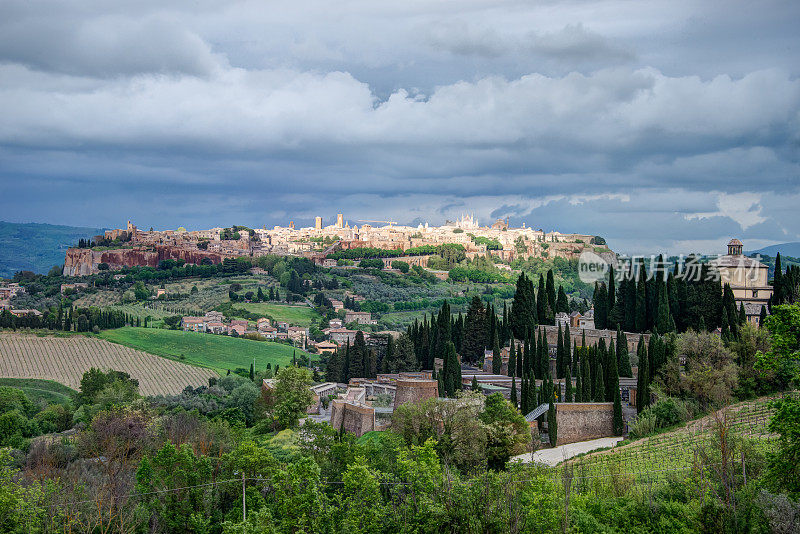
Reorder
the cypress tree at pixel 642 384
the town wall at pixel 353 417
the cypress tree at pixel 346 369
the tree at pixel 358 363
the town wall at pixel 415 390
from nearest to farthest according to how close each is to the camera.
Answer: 1. the cypress tree at pixel 642 384
2. the town wall at pixel 353 417
3. the town wall at pixel 415 390
4. the tree at pixel 358 363
5. the cypress tree at pixel 346 369

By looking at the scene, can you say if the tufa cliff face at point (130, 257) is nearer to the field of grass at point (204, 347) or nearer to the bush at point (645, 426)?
the field of grass at point (204, 347)

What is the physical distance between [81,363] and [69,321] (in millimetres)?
12596

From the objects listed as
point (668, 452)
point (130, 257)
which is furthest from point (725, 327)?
point (130, 257)

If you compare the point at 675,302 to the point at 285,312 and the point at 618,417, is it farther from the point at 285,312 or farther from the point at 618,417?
the point at 285,312

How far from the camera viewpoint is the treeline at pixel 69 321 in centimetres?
6838

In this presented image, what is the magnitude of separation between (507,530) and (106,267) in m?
108

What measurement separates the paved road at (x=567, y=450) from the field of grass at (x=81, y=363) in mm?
29576

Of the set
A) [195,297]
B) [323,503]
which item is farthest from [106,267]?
[323,503]

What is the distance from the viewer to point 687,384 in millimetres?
28656

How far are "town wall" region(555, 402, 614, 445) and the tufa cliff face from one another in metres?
95.5

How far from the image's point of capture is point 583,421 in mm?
29328

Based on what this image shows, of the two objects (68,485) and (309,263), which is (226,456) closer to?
(68,485)

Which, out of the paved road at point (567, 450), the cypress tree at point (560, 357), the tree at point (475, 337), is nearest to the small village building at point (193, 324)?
the tree at point (475, 337)

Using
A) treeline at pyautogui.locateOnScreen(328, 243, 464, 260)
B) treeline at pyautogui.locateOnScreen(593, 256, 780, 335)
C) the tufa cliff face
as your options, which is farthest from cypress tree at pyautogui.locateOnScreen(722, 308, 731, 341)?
the tufa cliff face
